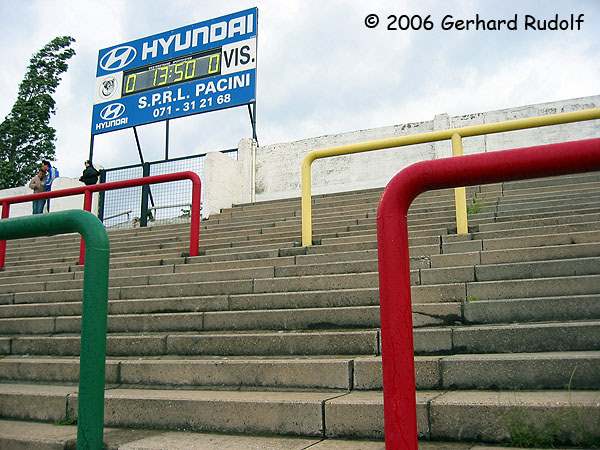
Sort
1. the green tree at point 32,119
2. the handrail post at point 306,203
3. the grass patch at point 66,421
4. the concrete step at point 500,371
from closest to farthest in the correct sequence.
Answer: the concrete step at point 500,371
the grass patch at point 66,421
the handrail post at point 306,203
the green tree at point 32,119

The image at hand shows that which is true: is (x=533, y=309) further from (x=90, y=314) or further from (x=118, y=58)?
(x=118, y=58)

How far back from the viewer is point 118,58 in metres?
14.4

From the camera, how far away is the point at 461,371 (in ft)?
8.26

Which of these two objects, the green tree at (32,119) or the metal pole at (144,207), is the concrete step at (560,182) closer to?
the metal pole at (144,207)

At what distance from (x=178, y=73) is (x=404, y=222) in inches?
506

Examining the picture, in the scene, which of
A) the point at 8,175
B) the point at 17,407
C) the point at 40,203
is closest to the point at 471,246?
the point at 17,407

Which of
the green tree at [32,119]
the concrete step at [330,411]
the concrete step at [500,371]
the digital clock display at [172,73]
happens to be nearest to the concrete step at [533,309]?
the concrete step at [500,371]

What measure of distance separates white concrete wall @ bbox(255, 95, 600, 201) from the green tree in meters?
19.3

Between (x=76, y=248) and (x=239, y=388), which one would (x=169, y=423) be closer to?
(x=239, y=388)

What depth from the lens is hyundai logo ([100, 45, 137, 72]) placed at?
46.6ft

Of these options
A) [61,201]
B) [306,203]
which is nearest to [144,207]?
[61,201]

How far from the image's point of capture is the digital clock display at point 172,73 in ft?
43.0

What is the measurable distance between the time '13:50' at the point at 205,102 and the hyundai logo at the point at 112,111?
190 cm

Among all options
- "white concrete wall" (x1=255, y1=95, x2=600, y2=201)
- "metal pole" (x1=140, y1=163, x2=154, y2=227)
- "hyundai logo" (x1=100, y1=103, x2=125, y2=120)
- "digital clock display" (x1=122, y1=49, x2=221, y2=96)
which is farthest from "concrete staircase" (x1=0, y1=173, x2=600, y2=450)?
"hyundai logo" (x1=100, y1=103, x2=125, y2=120)
